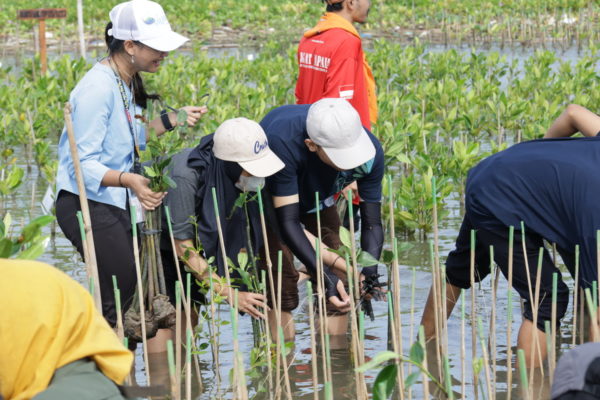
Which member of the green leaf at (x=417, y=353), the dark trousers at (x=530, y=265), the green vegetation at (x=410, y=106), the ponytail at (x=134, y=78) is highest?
the ponytail at (x=134, y=78)

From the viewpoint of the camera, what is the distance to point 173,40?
10.5 ft

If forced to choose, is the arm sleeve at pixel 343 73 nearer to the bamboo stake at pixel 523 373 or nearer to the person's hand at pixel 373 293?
the person's hand at pixel 373 293

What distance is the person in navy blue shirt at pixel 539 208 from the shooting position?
2936 millimetres

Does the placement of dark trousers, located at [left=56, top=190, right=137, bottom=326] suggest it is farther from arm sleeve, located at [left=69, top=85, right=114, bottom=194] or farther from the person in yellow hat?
the person in yellow hat

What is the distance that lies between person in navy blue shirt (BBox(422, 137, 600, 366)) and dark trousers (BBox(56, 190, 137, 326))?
3.77 feet

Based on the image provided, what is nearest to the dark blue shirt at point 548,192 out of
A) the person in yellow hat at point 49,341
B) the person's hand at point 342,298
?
the person's hand at point 342,298

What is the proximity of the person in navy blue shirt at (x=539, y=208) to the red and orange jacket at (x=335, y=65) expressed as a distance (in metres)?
1.08

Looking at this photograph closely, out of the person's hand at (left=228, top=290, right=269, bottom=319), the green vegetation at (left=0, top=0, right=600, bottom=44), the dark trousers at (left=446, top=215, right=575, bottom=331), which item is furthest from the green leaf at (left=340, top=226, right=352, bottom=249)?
the green vegetation at (left=0, top=0, right=600, bottom=44)

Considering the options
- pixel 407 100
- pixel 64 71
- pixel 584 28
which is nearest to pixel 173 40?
pixel 407 100

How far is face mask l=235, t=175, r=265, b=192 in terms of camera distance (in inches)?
130

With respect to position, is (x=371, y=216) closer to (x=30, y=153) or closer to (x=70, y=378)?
(x=70, y=378)

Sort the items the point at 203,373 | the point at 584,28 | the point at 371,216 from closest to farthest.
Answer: the point at 371,216
the point at 203,373
the point at 584,28

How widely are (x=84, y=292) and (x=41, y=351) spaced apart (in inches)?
5.1

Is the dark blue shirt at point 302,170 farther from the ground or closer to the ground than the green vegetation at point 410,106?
farther from the ground
